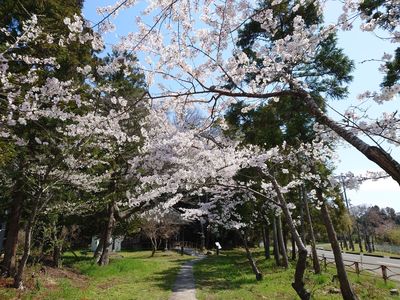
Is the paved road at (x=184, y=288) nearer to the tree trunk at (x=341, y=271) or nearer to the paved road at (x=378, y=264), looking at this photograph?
the tree trunk at (x=341, y=271)

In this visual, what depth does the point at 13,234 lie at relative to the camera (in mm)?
12453

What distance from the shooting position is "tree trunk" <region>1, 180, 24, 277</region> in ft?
39.1

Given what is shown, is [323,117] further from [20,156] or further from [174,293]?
[20,156]

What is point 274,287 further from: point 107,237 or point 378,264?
point 378,264

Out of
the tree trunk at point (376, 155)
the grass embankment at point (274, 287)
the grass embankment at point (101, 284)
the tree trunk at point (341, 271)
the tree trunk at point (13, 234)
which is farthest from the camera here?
the tree trunk at point (13, 234)

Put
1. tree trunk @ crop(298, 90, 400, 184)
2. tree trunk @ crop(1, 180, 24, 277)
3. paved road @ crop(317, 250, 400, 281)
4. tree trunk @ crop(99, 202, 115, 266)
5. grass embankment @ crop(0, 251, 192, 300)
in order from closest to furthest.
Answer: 1. tree trunk @ crop(298, 90, 400, 184)
2. grass embankment @ crop(0, 251, 192, 300)
3. tree trunk @ crop(1, 180, 24, 277)
4. paved road @ crop(317, 250, 400, 281)
5. tree trunk @ crop(99, 202, 115, 266)

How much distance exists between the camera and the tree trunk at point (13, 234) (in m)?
11.9

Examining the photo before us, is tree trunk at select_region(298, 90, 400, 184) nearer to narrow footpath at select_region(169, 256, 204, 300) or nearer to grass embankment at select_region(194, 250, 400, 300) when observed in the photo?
grass embankment at select_region(194, 250, 400, 300)

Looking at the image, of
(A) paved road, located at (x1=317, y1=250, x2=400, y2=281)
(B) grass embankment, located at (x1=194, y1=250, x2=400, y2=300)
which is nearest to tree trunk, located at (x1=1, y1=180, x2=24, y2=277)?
(B) grass embankment, located at (x1=194, y1=250, x2=400, y2=300)

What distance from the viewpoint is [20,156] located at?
36.5 feet

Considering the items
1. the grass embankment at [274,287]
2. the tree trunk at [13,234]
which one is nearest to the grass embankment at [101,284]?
the tree trunk at [13,234]

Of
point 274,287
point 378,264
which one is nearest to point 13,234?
point 274,287

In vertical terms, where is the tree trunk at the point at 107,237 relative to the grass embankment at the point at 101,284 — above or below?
above

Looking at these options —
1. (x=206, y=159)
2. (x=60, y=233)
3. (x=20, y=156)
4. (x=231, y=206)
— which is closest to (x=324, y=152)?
(x=206, y=159)
